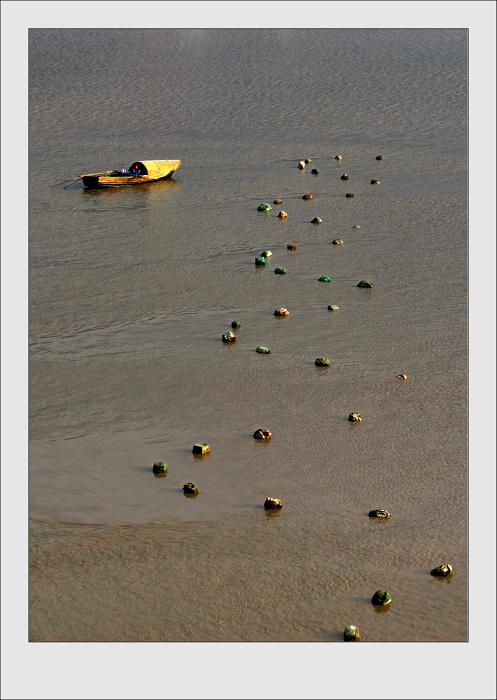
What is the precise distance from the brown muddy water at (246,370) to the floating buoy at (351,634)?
171mm

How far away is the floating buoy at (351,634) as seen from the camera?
425 inches

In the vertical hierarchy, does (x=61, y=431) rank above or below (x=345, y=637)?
above

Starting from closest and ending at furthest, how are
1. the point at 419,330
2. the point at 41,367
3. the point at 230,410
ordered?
the point at 230,410
the point at 41,367
the point at 419,330

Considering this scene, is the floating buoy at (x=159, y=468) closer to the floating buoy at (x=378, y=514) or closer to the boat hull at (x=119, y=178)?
the floating buoy at (x=378, y=514)

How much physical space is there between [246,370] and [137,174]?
12766mm

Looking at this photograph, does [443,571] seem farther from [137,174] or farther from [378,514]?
[137,174]

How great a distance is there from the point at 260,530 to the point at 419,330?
7.54 metres

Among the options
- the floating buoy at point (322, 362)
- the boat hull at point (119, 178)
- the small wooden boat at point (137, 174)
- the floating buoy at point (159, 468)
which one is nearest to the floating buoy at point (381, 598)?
the floating buoy at point (159, 468)

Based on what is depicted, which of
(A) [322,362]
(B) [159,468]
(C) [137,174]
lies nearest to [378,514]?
(B) [159,468]

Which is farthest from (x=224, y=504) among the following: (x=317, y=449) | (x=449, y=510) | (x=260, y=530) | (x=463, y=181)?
(x=463, y=181)

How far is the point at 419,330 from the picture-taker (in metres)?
19.2

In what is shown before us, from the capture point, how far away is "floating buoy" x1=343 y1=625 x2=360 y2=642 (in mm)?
10805

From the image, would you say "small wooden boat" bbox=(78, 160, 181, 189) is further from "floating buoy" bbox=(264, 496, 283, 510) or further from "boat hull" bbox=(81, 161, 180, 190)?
"floating buoy" bbox=(264, 496, 283, 510)

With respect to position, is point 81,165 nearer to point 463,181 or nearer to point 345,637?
point 463,181
